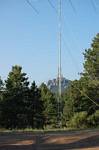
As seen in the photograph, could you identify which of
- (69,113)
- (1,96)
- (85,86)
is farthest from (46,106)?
(85,86)

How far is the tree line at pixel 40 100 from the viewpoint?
7288 cm

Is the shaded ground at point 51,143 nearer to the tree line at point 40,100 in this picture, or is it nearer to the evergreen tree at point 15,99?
the tree line at point 40,100

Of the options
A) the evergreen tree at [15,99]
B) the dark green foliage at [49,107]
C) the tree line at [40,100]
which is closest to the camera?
the tree line at [40,100]

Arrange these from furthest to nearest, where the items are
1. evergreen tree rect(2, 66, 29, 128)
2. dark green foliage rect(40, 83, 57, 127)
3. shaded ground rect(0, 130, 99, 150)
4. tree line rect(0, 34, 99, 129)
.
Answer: dark green foliage rect(40, 83, 57, 127) → evergreen tree rect(2, 66, 29, 128) → tree line rect(0, 34, 99, 129) → shaded ground rect(0, 130, 99, 150)

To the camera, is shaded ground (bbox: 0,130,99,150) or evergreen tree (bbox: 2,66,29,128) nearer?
shaded ground (bbox: 0,130,99,150)

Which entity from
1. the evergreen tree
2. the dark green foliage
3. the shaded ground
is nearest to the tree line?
the evergreen tree

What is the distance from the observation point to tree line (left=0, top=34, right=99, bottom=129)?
239 ft

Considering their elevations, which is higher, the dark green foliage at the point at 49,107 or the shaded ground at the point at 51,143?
the dark green foliage at the point at 49,107

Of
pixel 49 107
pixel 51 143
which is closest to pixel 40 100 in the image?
pixel 49 107

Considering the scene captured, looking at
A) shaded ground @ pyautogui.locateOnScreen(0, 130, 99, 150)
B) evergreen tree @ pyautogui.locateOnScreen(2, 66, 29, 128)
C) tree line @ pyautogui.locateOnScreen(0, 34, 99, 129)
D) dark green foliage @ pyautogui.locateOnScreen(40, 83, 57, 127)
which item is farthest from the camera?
dark green foliage @ pyautogui.locateOnScreen(40, 83, 57, 127)

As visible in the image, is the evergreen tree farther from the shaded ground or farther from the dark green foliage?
the shaded ground

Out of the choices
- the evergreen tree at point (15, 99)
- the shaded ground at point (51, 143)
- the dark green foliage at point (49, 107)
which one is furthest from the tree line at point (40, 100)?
the shaded ground at point (51, 143)

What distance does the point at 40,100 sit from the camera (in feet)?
279

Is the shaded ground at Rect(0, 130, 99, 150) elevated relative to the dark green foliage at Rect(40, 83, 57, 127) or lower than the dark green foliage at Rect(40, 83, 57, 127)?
lower
